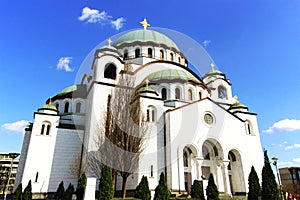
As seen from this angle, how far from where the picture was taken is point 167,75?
76.1 ft

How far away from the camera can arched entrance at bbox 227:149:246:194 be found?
19812 millimetres

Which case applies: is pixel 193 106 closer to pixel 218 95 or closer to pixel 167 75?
pixel 167 75

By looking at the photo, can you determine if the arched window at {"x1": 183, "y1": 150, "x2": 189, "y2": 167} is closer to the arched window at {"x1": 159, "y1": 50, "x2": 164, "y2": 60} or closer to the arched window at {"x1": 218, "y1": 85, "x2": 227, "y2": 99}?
the arched window at {"x1": 218, "y1": 85, "x2": 227, "y2": 99}

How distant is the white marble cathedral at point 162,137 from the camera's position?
18.1 m

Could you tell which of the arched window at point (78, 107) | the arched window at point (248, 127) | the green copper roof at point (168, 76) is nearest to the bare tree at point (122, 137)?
the green copper roof at point (168, 76)

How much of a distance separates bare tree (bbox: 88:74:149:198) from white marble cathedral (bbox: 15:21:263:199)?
1.37 m

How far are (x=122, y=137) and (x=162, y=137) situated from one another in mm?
4283

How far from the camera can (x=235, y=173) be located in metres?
20.6

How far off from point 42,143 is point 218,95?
63.1ft

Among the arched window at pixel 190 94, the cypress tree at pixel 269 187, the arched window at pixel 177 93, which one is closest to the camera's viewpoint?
the cypress tree at pixel 269 187

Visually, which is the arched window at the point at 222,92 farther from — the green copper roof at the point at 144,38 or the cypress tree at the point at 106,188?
the cypress tree at the point at 106,188

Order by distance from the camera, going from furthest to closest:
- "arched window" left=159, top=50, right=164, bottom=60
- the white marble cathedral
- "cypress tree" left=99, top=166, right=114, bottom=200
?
"arched window" left=159, top=50, right=164, bottom=60, the white marble cathedral, "cypress tree" left=99, top=166, right=114, bottom=200

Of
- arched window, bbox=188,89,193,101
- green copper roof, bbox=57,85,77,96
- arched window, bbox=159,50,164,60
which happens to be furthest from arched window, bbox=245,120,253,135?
green copper roof, bbox=57,85,77,96

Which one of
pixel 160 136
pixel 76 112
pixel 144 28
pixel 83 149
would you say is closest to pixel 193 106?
pixel 160 136
